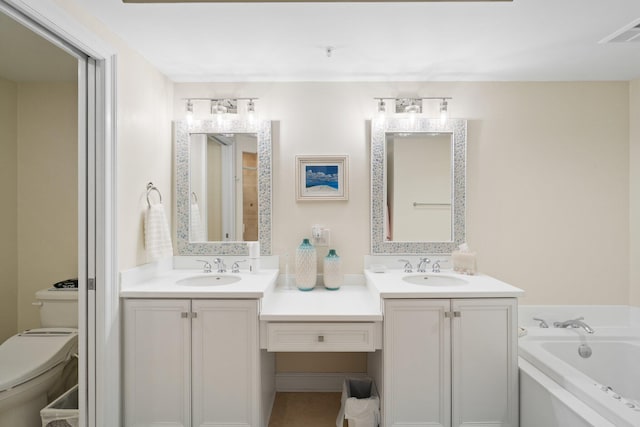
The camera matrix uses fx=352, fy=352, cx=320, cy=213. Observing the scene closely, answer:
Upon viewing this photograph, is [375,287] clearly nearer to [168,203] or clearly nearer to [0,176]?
[168,203]

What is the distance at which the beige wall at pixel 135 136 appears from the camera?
76.7 inches

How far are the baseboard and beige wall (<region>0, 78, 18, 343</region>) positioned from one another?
1.76 m

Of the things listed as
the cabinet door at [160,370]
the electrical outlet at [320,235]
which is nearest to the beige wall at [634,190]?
the electrical outlet at [320,235]

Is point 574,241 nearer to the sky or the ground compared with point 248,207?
nearer to the ground

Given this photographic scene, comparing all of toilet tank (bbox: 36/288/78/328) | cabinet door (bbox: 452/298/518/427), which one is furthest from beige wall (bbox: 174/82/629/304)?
toilet tank (bbox: 36/288/78/328)

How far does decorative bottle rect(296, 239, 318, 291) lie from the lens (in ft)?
7.98

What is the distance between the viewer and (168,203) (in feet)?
8.35

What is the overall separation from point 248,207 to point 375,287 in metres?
1.10

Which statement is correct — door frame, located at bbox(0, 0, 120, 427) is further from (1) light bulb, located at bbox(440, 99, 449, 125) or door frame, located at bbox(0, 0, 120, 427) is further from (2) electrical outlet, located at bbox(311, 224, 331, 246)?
(1) light bulb, located at bbox(440, 99, 449, 125)

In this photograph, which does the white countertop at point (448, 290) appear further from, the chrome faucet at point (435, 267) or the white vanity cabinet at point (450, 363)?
the chrome faucet at point (435, 267)

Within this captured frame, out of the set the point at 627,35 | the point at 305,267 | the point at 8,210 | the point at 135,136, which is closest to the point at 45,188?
the point at 8,210

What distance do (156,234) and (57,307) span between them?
75cm

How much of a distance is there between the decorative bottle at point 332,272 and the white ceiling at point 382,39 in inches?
51.0

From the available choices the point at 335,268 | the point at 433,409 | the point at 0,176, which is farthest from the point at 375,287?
the point at 0,176
